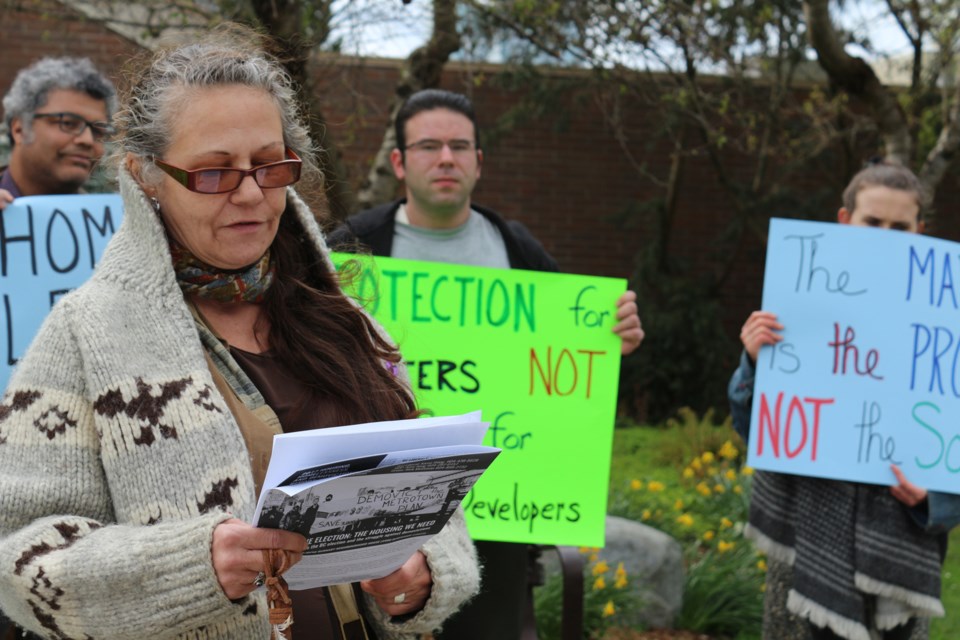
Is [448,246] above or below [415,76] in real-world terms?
below

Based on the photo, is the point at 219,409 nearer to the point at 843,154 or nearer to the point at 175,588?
the point at 175,588

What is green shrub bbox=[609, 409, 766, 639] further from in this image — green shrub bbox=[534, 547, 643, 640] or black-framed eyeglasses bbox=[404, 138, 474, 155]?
black-framed eyeglasses bbox=[404, 138, 474, 155]

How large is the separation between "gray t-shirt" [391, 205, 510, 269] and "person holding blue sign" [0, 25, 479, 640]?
141 cm

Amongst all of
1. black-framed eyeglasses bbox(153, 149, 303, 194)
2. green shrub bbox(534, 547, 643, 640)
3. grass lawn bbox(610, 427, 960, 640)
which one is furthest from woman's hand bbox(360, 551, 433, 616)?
grass lawn bbox(610, 427, 960, 640)

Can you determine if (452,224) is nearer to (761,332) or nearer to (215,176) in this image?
(761,332)

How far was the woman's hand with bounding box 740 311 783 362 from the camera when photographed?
347cm

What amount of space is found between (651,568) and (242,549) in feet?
13.1

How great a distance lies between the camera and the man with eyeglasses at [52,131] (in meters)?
3.72

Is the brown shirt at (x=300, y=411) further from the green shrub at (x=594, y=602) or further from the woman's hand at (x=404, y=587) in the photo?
the green shrub at (x=594, y=602)

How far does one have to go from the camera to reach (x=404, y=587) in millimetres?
1923

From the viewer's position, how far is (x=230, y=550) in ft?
5.30

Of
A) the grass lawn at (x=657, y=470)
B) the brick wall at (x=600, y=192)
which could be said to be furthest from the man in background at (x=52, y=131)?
the brick wall at (x=600, y=192)

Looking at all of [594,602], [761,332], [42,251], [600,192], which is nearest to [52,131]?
[42,251]

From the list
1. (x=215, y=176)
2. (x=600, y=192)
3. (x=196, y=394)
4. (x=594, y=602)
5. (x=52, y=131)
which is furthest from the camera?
(x=600, y=192)
